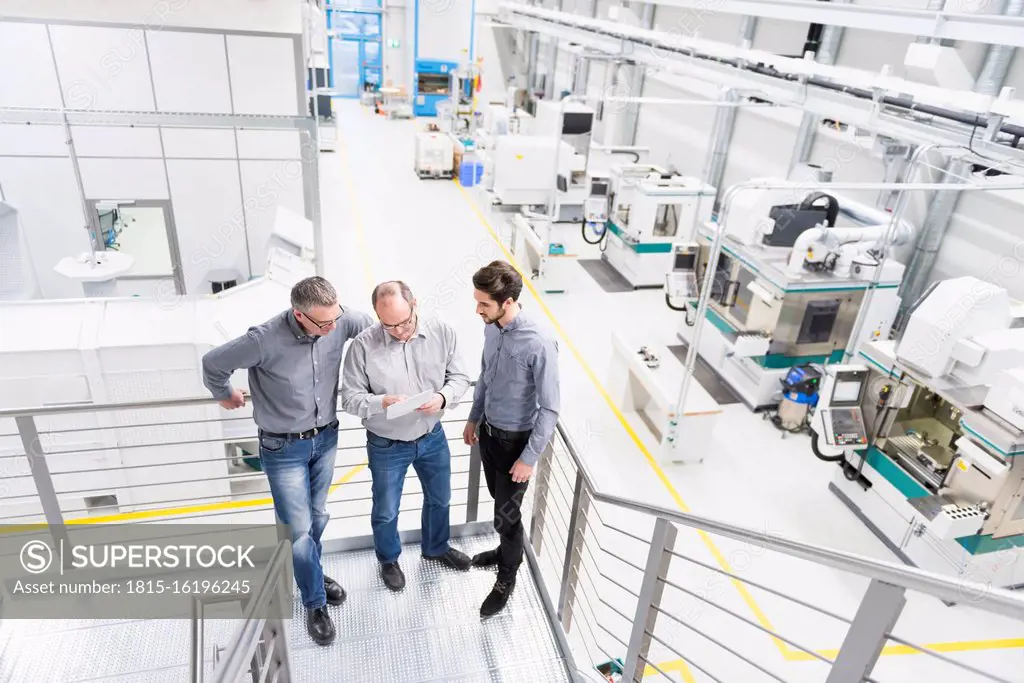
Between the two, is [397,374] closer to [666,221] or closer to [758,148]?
[666,221]

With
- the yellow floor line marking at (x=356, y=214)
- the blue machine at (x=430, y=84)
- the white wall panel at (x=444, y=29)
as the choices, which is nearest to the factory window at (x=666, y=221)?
the yellow floor line marking at (x=356, y=214)

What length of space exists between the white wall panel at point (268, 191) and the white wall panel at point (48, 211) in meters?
1.96

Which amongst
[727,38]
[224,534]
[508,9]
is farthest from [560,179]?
[508,9]

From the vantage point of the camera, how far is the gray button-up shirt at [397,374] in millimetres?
3047

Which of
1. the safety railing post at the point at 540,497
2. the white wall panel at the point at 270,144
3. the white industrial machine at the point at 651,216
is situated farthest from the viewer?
the white industrial machine at the point at 651,216

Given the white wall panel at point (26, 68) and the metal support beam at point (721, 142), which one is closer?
the white wall panel at point (26, 68)

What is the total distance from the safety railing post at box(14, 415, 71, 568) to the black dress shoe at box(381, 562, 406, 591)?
1.64 m

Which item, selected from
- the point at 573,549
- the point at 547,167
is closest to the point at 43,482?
the point at 573,549

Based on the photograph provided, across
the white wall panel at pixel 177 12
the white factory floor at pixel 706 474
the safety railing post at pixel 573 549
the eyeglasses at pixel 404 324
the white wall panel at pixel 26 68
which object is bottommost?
the white factory floor at pixel 706 474

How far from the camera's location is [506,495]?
10.9 feet

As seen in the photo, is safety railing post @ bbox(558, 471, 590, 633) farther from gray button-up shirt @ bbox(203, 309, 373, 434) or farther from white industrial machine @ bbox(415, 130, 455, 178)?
white industrial machine @ bbox(415, 130, 455, 178)

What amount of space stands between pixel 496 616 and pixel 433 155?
42.5ft

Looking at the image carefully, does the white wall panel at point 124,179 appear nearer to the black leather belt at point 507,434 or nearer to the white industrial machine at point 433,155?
the black leather belt at point 507,434

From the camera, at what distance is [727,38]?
536 inches
